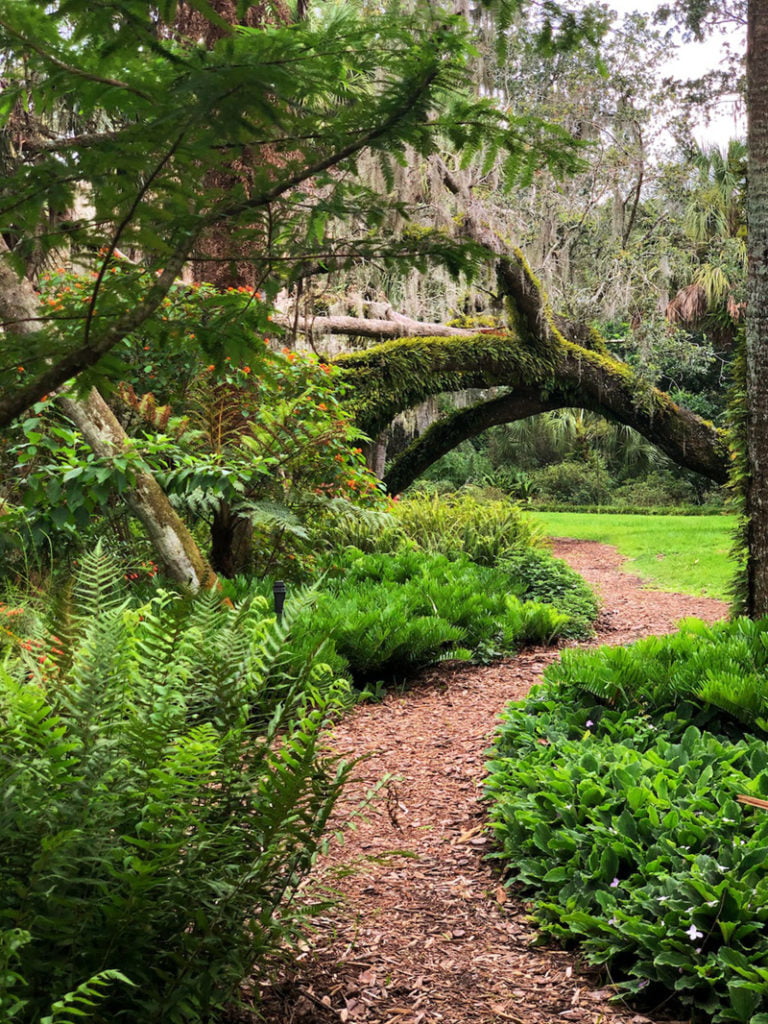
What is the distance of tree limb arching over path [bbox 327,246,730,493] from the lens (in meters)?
10.1

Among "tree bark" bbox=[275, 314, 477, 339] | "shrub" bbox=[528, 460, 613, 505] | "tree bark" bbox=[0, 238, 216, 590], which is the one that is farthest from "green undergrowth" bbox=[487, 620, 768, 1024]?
"shrub" bbox=[528, 460, 613, 505]

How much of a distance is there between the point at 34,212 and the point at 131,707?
3.50 ft

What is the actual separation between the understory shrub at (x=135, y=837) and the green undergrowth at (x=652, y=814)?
3.18ft

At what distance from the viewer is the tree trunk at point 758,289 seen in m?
5.00

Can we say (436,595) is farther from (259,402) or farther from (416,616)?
(259,402)

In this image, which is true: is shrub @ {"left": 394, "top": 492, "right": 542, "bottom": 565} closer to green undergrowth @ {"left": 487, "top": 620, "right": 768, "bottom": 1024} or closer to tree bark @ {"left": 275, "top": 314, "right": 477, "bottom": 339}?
tree bark @ {"left": 275, "top": 314, "right": 477, "bottom": 339}

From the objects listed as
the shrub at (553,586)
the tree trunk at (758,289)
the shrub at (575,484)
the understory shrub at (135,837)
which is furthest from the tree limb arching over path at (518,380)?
the shrub at (575,484)

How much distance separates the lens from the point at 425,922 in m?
2.65

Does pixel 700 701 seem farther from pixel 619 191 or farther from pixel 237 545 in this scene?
pixel 619 191

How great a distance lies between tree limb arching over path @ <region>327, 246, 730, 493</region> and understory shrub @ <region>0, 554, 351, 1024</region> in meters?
7.58

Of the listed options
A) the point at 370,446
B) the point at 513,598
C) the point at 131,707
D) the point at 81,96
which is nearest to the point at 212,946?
the point at 131,707

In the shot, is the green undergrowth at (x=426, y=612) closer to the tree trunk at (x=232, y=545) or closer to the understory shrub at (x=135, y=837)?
the tree trunk at (x=232, y=545)

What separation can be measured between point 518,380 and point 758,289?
580 cm

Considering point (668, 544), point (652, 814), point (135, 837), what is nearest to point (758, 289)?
point (652, 814)
